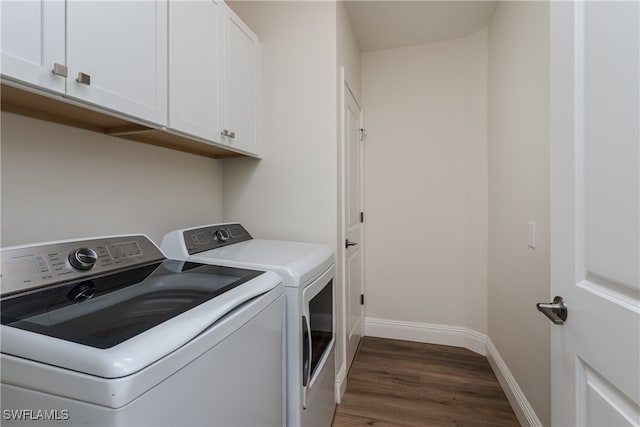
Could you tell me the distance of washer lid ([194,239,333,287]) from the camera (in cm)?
115

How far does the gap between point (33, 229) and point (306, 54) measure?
63.2 inches

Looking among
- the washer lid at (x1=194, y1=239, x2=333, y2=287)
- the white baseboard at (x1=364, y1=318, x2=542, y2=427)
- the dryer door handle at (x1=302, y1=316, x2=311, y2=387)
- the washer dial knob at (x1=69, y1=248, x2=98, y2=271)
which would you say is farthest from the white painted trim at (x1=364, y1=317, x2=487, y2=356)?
the washer dial knob at (x1=69, y1=248, x2=98, y2=271)

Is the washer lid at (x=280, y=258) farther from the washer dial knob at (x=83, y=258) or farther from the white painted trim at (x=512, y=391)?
the white painted trim at (x=512, y=391)

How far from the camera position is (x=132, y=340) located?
0.55 meters

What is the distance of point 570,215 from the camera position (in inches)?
29.9

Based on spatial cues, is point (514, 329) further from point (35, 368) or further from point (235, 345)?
point (35, 368)

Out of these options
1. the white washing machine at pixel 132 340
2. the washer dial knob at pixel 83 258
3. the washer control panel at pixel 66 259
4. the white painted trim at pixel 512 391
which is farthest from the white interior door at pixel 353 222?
the washer dial knob at pixel 83 258

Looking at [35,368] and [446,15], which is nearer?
[35,368]

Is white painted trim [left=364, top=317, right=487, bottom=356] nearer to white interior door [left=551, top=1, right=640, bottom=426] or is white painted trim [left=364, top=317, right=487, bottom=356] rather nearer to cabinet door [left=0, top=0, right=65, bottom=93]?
white interior door [left=551, top=1, right=640, bottom=426]

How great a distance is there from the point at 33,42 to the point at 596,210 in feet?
4.57

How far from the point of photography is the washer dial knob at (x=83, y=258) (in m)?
0.95

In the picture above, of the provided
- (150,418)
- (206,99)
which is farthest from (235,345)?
(206,99)

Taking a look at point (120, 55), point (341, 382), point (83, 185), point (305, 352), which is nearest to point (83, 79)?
point (120, 55)

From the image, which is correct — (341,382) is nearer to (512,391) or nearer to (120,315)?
(512,391)
